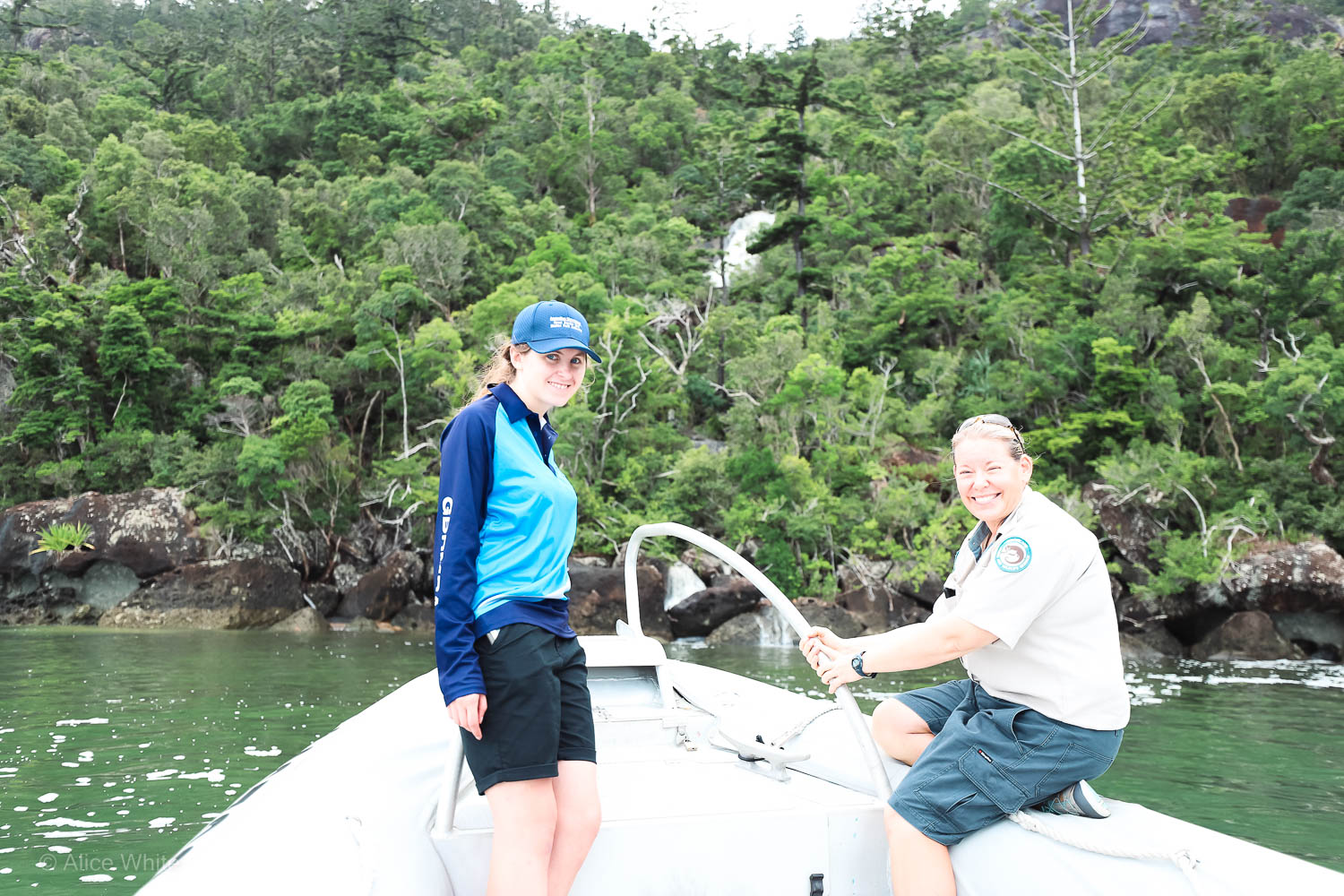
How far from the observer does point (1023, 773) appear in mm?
2016

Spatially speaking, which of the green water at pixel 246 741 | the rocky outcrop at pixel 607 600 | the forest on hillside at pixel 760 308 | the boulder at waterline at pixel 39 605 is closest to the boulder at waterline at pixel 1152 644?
the forest on hillside at pixel 760 308

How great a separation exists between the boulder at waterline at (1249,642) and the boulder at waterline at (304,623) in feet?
59.9

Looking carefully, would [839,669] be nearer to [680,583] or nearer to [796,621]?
[796,621]

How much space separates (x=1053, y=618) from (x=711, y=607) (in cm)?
1716

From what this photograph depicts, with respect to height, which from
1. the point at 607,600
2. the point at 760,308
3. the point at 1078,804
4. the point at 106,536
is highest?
the point at 760,308

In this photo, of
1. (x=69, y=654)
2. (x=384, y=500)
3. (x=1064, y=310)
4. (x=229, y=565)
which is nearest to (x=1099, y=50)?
(x=1064, y=310)

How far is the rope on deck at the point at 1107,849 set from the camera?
179cm

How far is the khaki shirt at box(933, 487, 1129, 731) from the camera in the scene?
2.01 m

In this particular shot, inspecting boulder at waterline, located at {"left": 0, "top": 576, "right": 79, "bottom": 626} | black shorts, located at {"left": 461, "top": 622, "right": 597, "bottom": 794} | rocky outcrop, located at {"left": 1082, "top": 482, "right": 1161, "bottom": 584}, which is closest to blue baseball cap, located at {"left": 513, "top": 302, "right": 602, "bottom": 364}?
black shorts, located at {"left": 461, "top": 622, "right": 597, "bottom": 794}

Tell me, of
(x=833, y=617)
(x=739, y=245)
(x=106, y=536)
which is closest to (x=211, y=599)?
(x=106, y=536)

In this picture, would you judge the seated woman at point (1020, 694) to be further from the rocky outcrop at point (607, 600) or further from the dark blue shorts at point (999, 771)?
the rocky outcrop at point (607, 600)

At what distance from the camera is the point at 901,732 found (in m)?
2.46

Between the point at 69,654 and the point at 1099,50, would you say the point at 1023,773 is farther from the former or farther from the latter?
the point at 1099,50

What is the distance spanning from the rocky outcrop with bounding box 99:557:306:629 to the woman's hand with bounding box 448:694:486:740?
21.4 metres
